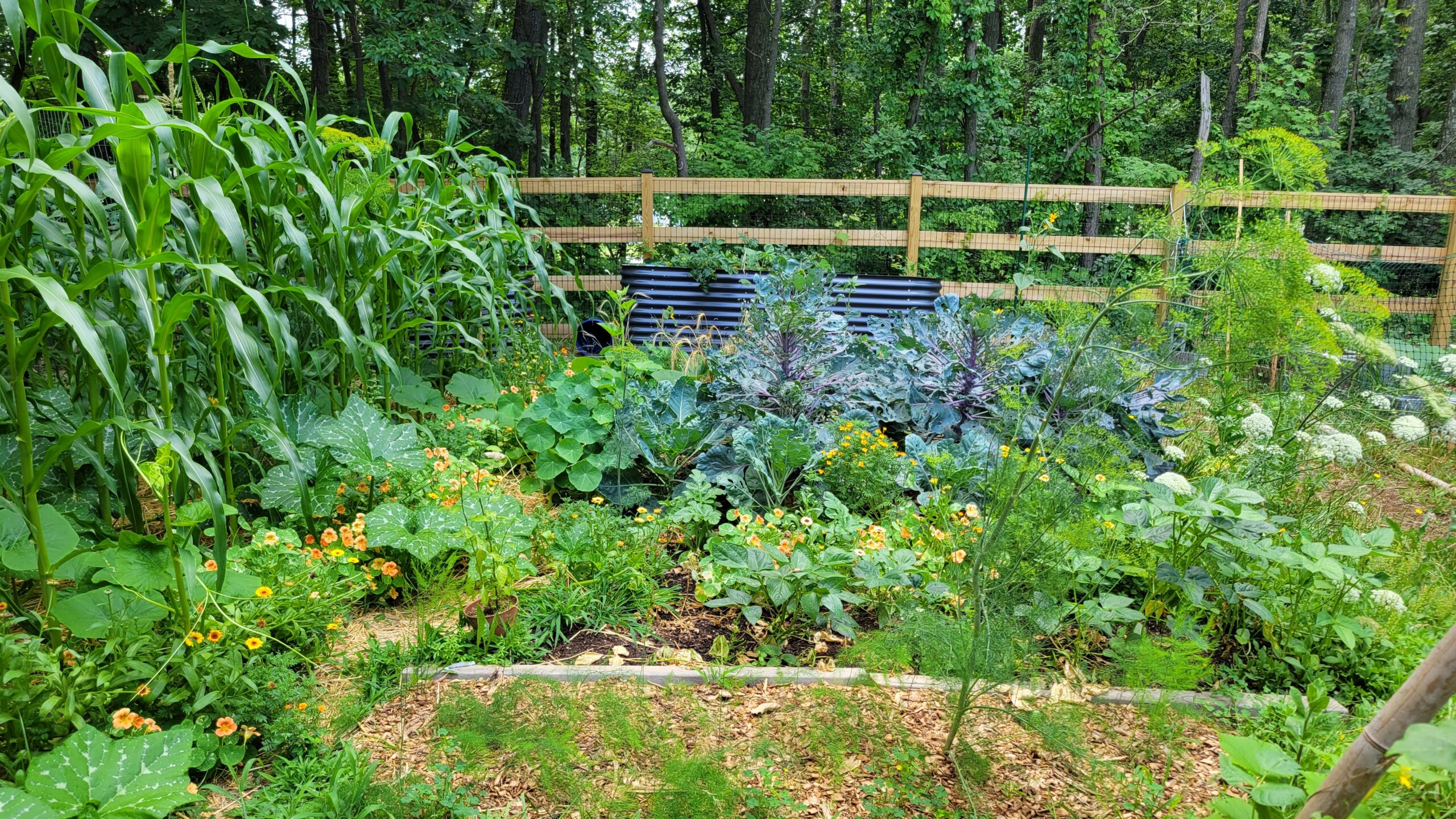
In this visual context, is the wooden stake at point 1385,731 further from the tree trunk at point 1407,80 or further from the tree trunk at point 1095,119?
the tree trunk at point 1407,80

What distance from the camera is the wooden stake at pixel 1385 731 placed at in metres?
0.94

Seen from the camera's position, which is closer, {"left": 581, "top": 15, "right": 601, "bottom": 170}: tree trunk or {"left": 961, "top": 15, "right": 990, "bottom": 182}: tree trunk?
{"left": 961, "top": 15, "right": 990, "bottom": 182}: tree trunk

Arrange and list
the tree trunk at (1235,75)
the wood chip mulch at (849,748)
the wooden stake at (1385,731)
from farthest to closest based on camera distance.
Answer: the tree trunk at (1235,75)
the wood chip mulch at (849,748)
the wooden stake at (1385,731)

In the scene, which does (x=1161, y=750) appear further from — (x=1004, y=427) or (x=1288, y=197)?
Answer: (x=1288, y=197)

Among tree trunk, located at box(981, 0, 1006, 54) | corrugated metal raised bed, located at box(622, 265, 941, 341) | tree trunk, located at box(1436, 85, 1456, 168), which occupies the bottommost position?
corrugated metal raised bed, located at box(622, 265, 941, 341)

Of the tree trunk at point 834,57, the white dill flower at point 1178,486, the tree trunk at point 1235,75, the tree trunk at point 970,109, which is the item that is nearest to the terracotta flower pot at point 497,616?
the white dill flower at point 1178,486

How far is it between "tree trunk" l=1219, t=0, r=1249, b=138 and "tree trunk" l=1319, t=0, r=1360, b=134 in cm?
109

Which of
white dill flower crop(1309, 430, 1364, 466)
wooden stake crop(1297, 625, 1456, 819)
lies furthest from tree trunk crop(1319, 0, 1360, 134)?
wooden stake crop(1297, 625, 1456, 819)

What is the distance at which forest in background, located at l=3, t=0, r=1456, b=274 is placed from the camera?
30.7 feet

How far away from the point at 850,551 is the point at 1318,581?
129 cm

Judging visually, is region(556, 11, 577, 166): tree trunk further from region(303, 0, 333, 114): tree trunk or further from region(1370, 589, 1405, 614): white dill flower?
region(1370, 589, 1405, 614): white dill flower

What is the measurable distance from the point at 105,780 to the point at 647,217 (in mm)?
6385

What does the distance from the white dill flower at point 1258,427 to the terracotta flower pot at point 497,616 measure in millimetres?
2358

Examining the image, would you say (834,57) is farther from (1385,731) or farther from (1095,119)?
(1385,731)
